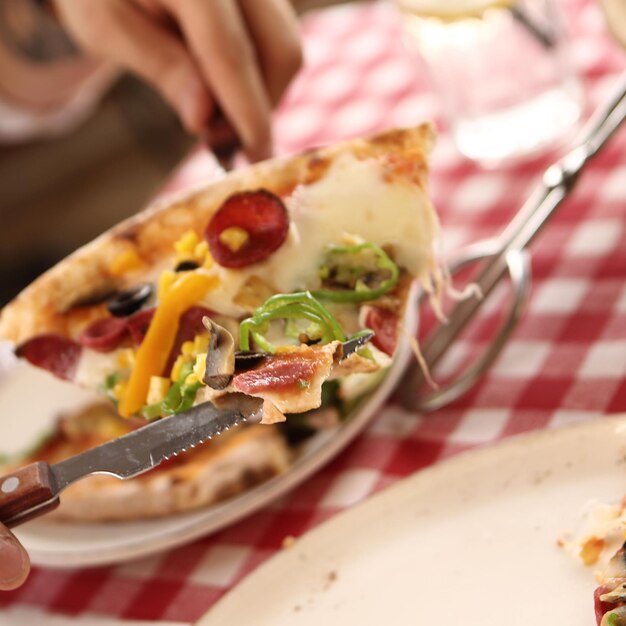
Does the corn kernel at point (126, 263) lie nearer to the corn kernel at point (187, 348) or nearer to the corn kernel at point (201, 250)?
the corn kernel at point (201, 250)

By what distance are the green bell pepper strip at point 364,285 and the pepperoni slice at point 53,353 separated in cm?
38

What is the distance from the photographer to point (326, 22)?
2654 millimetres

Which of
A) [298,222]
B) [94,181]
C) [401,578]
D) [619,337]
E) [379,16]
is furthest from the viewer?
[94,181]

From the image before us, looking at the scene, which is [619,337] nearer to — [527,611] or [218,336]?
[527,611]

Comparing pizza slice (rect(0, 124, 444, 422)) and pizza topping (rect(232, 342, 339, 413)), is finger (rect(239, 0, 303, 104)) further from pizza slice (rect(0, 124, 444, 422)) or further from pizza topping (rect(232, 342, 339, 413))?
pizza topping (rect(232, 342, 339, 413))

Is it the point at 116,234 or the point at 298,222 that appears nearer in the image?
the point at 298,222

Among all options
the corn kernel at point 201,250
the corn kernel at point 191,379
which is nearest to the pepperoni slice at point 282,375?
the corn kernel at point 191,379

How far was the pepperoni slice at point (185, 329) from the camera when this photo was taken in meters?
1.13

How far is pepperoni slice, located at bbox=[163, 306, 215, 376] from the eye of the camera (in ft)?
3.69

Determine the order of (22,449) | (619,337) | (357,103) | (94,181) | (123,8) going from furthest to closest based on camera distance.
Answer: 1. (94,181)
2. (357,103)
3. (123,8)
4. (22,449)
5. (619,337)

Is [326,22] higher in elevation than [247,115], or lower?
lower

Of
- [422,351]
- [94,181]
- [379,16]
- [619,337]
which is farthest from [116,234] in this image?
[94,181]

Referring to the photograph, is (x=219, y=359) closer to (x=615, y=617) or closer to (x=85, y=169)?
(x=615, y=617)

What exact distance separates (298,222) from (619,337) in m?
0.50
